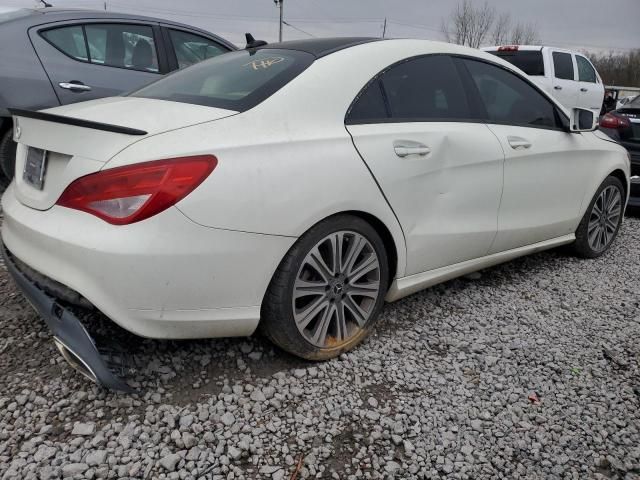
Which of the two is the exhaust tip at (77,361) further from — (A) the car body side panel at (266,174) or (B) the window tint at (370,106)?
(B) the window tint at (370,106)

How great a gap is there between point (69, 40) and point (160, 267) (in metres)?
3.53

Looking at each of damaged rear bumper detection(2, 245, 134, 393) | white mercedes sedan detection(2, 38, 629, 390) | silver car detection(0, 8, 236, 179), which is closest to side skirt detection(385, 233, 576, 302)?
white mercedes sedan detection(2, 38, 629, 390)

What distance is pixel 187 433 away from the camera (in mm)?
2021

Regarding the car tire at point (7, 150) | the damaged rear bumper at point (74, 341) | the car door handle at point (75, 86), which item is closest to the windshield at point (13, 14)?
the car door handle at point (75, 86)

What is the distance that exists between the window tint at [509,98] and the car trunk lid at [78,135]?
5.57 feet

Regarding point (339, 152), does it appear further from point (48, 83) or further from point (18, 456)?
point (48, 83)

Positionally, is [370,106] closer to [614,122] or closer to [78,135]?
[78,135]

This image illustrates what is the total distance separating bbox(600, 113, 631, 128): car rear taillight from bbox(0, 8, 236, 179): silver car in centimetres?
461

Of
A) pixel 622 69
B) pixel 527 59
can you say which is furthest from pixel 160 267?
pixel 622 69

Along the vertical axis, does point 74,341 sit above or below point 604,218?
above

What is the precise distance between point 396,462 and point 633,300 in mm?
2337

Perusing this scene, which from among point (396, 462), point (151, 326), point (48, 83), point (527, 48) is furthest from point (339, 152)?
point (527, 48)

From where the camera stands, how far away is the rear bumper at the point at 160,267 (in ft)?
6.20

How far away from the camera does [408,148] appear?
2588 mm
